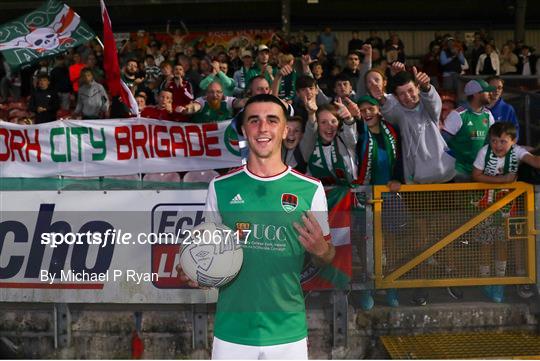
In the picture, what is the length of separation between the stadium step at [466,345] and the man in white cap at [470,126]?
1811 millimetres

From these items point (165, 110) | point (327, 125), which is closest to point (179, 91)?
point (165, 110)

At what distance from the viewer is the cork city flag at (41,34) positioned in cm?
1138

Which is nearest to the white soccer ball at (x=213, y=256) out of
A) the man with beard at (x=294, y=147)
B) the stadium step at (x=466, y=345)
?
the man with beard at (x=294, y=147)

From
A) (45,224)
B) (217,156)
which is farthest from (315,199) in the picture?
(217,156)

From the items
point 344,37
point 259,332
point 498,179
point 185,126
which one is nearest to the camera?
point 259,332

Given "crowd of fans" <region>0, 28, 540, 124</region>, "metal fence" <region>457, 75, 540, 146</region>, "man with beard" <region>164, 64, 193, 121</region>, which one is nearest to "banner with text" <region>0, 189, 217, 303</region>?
"crowd of fans" <region>0, 28, 540, 124</region>

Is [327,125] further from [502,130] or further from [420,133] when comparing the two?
[502,130]

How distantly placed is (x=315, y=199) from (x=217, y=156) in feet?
16.5

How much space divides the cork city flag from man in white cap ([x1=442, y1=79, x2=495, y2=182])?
5.76m

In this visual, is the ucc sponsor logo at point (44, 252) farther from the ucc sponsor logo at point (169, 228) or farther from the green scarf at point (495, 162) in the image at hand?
the green scarf at point (495, 162)

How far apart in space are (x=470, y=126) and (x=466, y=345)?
234 cm

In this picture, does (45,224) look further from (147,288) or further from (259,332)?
(259,332)

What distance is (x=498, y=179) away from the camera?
7766 millimetres

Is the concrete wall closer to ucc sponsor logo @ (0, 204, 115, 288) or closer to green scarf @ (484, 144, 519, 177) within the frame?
ucc sponsor logo @ (0, 204, 115, 288)
